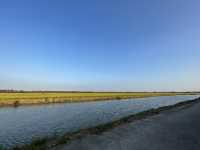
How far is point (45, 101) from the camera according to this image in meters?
44.2

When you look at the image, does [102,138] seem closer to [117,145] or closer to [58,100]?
[117,145]

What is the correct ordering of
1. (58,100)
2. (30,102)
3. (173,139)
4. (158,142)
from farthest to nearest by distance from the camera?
(58,100) → (30,102) → (173,139) → (158,142)

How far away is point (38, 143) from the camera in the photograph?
25.4 feet

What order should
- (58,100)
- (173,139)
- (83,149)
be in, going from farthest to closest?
(58,100), (173,139), (83,149)

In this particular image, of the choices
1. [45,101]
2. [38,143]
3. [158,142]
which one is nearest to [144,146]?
[158,142]

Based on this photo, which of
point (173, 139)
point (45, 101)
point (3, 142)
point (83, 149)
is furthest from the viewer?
point (45, 101)

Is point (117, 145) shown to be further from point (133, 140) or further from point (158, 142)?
point (158, 142)

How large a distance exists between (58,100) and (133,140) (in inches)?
1674

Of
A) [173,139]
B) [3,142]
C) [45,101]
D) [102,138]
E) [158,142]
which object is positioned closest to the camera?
[158,142]

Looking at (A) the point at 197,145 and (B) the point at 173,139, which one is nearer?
(A) the point at 197,145

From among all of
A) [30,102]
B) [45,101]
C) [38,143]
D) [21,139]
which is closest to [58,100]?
[45,101]

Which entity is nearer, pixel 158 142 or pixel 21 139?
pixel 158 142

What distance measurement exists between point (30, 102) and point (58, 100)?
9.01m

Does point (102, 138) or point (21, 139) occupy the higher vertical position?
point (102, 138)
